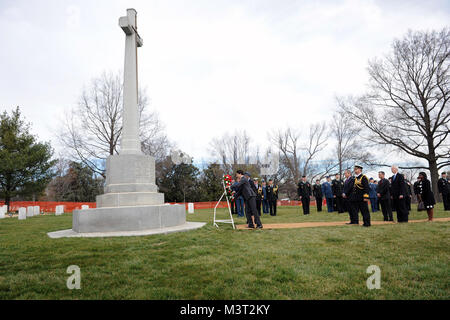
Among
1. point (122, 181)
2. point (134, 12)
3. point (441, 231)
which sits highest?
point (134, 12)

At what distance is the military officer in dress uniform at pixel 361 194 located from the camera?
8.78 m

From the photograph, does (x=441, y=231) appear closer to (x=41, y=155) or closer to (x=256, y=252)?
(x=256, y=252)

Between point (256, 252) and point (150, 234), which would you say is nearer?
point (256, 252)

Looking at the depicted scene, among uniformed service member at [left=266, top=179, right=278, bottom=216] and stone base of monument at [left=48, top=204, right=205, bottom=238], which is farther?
uniformed service member at [left=266, top=179, right=278, bottom=216]

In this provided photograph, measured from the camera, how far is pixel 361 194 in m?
9.15

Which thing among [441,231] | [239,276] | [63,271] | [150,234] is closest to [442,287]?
[239,276]

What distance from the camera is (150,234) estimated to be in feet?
22.9

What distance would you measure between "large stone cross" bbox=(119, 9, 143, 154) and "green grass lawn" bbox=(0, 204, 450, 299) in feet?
13.7

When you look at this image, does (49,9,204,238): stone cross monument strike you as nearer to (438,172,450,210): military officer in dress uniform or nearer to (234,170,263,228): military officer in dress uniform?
(234,170,263,228): military officer in dress uniform

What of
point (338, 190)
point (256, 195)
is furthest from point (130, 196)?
point (338, 190)

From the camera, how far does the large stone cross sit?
9.76 meters

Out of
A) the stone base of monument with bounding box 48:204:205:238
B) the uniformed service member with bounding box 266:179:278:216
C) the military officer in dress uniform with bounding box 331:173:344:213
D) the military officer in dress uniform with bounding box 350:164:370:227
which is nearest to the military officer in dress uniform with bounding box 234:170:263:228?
the stone base of monument with bounding box 48:204:205:238
